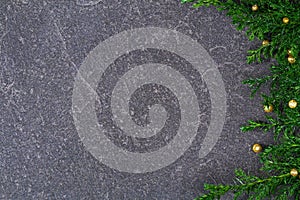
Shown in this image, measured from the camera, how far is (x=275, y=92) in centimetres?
133

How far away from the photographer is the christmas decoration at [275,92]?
121cm

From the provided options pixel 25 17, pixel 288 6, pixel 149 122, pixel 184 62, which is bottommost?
pixel 149 122

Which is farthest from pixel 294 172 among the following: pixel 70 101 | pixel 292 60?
→ pixel 70 101

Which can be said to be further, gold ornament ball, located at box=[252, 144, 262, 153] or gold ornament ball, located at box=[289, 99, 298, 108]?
gold ornament ball, located at box=[252, 144, 262, 153]

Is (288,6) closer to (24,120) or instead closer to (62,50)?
(62,50)

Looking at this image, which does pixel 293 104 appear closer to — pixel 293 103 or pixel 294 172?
pixel 293 103

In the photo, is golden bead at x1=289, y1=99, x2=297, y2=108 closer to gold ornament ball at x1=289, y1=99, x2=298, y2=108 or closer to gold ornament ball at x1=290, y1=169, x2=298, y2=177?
gold ornament ball at x1=289, y1=99, x2=298, y2=108

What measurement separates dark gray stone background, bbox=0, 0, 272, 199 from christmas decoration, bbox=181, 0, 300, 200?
43 mm

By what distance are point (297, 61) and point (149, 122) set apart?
1.43 feet

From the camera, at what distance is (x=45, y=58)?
141cm

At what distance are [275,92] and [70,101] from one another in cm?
56

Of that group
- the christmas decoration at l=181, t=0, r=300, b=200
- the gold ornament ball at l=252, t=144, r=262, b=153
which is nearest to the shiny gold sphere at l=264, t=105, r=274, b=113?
the christmas decoration at l=181, t=0, r=300, b=200

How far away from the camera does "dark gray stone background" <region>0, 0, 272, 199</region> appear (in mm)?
1386

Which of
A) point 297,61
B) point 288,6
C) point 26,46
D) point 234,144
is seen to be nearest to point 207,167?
point 234,144
